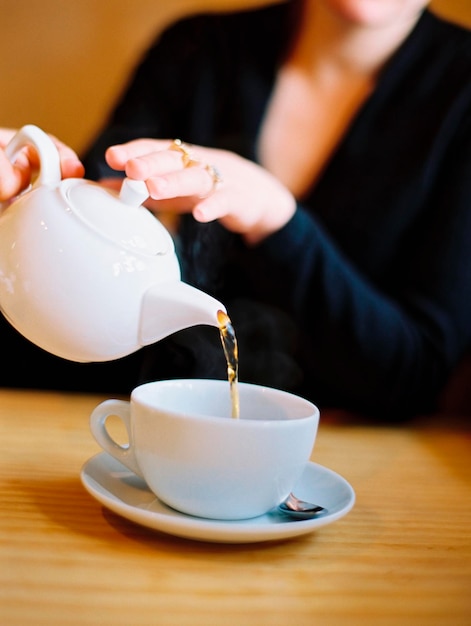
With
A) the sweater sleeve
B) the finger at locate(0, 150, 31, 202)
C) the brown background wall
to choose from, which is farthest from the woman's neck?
the finger at locate(0, 150, 31, 202)

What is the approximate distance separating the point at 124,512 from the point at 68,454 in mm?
223

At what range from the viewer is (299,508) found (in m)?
0.55

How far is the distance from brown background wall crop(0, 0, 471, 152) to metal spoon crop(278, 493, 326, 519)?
117cm

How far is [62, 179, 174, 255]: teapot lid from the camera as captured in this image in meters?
0.51

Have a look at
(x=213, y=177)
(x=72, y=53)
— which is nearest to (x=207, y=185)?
(x=213, y=177)

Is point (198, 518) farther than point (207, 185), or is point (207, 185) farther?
point (207, 185)

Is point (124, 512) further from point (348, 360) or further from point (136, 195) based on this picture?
point (348, 360)

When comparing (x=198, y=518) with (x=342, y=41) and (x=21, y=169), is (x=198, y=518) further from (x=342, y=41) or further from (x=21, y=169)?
(x=342, y=41)

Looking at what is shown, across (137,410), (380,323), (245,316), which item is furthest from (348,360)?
(137,410)

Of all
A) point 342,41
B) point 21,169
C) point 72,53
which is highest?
point 342,41

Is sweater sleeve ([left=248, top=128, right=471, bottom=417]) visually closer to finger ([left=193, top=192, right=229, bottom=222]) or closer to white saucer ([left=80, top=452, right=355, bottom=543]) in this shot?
finger ([left=193, top=192, right=229, bottom=222])

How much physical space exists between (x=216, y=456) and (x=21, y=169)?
329 millimetres

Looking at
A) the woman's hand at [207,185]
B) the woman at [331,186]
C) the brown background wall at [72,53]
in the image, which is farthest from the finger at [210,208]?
the brown background wall at [72,53]

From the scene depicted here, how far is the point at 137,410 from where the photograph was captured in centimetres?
51
